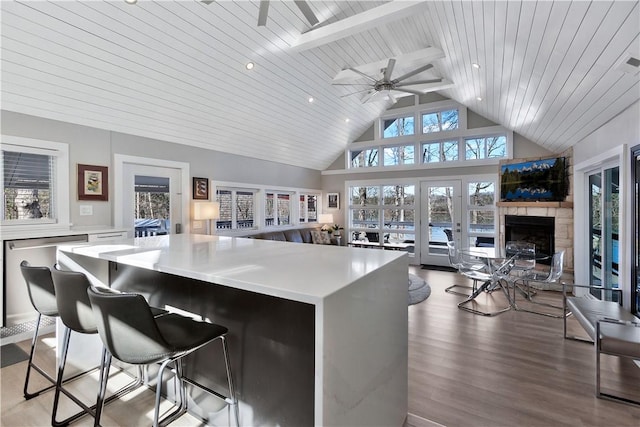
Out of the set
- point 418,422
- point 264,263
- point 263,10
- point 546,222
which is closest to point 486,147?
point 546,222

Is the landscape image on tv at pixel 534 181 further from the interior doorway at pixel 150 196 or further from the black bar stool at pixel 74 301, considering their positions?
the black bar stool at pixel 74 301

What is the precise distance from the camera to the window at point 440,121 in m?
6.69

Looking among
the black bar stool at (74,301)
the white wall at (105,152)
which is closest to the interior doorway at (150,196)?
the white wall at (105,152)

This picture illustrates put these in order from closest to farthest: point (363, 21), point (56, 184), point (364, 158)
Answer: point (363, 21) → point (56, 184) → point (364, 158)

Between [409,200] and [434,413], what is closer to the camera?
[434,413]

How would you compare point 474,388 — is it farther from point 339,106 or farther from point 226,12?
point 339,106

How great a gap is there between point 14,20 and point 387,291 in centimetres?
365

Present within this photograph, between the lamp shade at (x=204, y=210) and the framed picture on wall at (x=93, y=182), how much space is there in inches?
47.1

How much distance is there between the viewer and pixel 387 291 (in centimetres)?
153

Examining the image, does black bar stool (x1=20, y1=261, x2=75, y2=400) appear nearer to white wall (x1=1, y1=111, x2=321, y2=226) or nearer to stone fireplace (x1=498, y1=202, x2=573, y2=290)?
white wall (x1=1, y1=111, x2=321, y2=226)

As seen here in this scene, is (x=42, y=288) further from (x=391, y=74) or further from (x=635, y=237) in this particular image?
(x=635, y=237)

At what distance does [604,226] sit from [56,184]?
263 inches

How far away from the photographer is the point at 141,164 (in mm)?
4383

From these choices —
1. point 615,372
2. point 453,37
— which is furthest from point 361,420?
point 453,37
